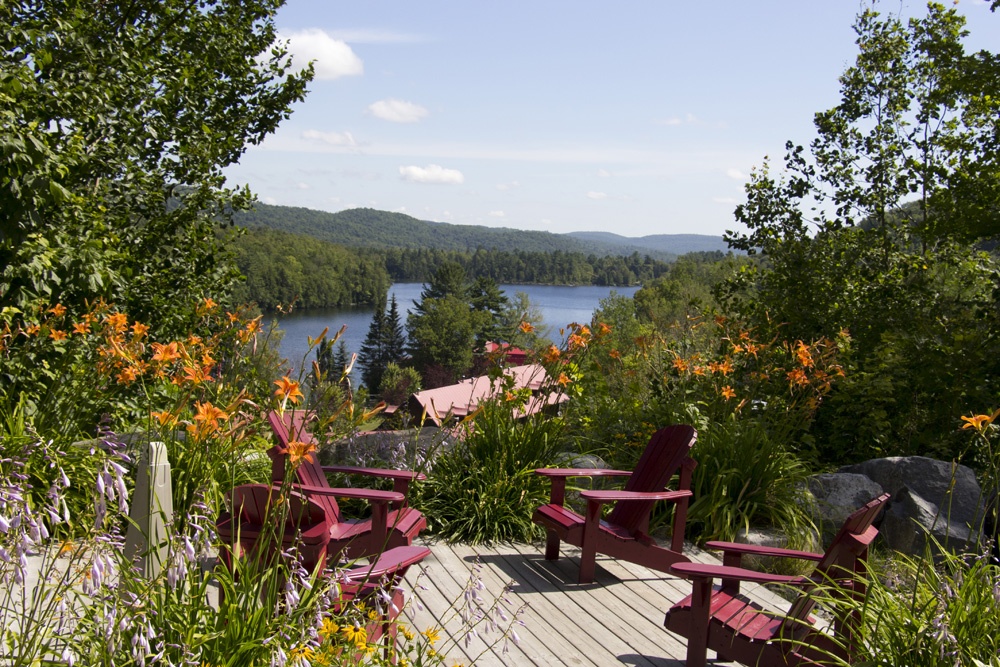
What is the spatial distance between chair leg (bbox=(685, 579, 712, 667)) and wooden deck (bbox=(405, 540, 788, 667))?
5.7 inches

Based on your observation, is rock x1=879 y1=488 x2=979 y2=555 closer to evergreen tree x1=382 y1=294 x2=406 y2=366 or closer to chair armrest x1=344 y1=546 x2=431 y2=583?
chair armrest x1=344 y1=546 x2=431 y2=583

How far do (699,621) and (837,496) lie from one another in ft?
7.24

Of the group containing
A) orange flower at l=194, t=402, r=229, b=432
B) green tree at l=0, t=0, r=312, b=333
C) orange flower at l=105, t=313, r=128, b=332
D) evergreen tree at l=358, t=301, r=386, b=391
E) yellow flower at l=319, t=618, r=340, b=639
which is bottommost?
evergreen tree at l=358, t=301, r=386, b=391

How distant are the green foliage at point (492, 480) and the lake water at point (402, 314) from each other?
140ft

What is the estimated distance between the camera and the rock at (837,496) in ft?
13.7

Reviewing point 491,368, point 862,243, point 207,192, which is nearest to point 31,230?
point 207,192

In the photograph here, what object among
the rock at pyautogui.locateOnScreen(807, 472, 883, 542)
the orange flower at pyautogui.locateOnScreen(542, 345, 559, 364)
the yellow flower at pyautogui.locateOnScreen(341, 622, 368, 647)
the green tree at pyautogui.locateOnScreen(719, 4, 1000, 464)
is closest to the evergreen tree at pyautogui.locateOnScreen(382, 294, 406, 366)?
the green tree at pyautogui.locateOnScreen(719, 4, 1000, 464)

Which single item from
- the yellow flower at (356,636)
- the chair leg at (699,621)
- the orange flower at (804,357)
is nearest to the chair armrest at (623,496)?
the chair leg at (699,621)

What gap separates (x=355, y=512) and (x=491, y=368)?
1195mm

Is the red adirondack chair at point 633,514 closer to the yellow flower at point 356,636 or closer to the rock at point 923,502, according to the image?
the rock at point 923,502

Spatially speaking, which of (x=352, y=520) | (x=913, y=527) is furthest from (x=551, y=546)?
(x=913, y=527)

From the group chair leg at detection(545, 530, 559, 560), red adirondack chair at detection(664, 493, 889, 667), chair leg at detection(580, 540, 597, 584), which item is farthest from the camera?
chair leg at detection(545, 530, 559, 560)

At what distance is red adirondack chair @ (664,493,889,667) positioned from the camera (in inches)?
92.7

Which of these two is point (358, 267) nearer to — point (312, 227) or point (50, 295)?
point (312, 227)
